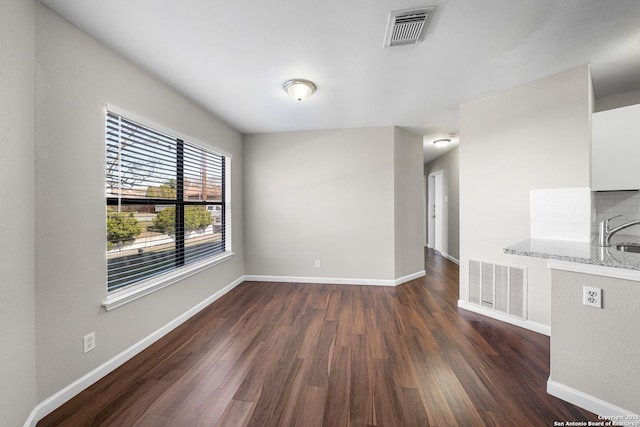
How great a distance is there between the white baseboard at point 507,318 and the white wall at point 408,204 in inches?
43.0

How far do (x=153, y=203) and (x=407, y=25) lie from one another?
2.59 meters

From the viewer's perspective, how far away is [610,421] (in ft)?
4.55

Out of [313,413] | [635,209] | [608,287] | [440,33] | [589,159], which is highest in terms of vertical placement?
[440,33]

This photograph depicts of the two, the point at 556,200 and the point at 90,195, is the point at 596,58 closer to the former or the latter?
the point at 556,200

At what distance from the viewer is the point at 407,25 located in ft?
5.34

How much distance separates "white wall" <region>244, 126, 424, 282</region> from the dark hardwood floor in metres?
1.13

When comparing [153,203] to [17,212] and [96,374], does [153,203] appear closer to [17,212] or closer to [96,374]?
[17,212]

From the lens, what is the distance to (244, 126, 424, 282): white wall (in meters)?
3.83

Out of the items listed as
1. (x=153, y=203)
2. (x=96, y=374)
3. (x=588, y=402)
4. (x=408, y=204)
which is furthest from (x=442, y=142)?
(x=96, y=374)

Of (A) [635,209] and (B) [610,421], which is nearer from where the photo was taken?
(B) [610,421]

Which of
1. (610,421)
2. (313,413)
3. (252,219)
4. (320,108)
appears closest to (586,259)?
(610,421)

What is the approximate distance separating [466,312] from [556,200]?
4.93ft

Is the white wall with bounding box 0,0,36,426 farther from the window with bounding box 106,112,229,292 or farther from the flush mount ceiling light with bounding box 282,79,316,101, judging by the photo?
the flush mount ceiling light with bounding box 282,79,316,101

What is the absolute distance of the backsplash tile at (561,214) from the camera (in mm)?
2146
